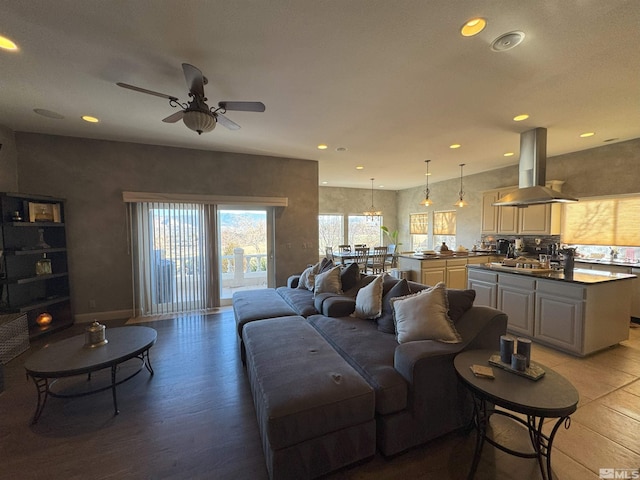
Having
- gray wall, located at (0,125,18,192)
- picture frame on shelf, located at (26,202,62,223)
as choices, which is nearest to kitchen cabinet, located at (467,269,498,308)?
picture frame on shelf, located at (26,202,62,223)

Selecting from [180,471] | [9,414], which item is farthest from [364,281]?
[9,414]

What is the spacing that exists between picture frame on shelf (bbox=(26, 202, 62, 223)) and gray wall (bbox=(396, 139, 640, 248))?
699cm

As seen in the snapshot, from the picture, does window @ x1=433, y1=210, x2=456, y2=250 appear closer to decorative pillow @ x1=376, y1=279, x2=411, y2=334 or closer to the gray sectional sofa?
decorative pillow @ x1=376, y1=279, x2=411, y2=334

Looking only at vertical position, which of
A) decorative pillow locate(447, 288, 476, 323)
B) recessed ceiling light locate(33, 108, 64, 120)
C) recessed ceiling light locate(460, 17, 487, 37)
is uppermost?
recessed ceiling light locate(33, 108, 64, 120)

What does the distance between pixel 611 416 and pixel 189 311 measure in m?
5.43

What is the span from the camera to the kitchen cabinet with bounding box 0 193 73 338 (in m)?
3.36

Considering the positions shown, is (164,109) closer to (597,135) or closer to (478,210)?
(597,135)

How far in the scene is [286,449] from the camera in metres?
1.44

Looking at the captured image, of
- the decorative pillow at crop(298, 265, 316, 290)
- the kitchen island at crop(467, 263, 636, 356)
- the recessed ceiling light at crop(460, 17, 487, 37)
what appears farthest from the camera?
the decorative pillow at crop(298, 265, 316, 290)

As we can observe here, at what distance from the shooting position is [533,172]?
378 cm

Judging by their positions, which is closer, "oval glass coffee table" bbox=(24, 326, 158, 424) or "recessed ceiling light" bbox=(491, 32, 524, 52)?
"recessed ceiling light" bbox=(491, 32, 524, 52)

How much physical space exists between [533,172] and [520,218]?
196 cm

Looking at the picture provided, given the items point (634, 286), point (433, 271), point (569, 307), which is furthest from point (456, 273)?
point (634, 286)

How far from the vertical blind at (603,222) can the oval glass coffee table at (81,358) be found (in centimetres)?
715
